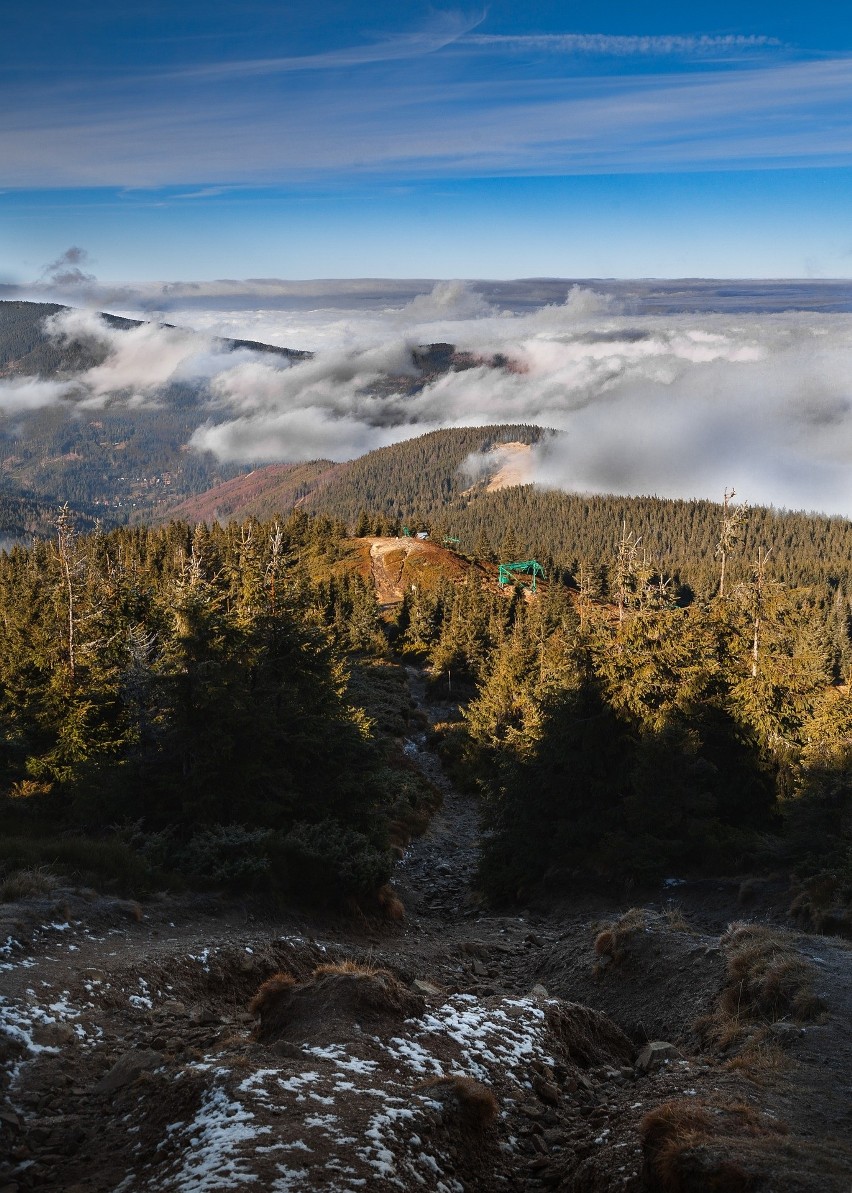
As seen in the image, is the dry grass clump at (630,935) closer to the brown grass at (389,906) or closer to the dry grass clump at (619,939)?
the dry grass clump at (619,939)

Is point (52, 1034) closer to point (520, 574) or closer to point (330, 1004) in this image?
point (330, 1004)

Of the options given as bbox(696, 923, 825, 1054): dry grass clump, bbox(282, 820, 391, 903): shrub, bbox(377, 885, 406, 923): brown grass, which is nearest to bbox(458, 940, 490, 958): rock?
bbox(282, 820, 391, 903): shrub

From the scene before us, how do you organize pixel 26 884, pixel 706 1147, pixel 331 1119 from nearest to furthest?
1. pixel 706 1147
2. pixel 331 1119
3. pixel 26 884

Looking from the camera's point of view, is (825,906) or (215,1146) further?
(825,906)

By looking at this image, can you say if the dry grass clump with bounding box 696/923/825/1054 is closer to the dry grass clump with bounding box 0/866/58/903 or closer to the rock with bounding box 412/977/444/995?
the rock with bounding box 412/977/444/995

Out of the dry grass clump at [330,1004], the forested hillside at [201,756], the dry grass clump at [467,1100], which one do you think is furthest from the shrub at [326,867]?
the dry grass clump at [467,1100]

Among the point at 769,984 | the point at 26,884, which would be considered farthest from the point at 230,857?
the point at 769,984
